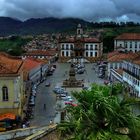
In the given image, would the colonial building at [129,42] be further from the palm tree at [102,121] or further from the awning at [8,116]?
the palm tree at [102,121]

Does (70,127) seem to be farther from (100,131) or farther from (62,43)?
(62,43)

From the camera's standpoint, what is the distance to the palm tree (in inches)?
482

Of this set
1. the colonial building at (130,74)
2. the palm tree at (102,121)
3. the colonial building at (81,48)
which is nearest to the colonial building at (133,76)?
the colonial building at (130,74)

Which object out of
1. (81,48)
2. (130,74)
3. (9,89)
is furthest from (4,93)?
(81,48)

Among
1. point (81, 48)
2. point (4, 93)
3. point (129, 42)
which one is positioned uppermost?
point (129, 42)

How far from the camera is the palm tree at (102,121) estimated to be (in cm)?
1223

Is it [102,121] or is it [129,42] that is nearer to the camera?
[102,121]

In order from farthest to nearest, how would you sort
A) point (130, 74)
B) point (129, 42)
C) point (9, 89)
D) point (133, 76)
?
point (129, 42) < point (130, 74) < point (133, 76) < point (9, 89)

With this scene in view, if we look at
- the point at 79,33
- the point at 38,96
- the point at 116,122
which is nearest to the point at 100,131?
the point at 116,122

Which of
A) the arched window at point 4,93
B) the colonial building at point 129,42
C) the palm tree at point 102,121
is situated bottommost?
the arched window at point 4,93

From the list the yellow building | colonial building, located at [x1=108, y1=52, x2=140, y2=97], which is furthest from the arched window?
colonial building, located at [x1=108, y1=52, x2=140, y2=97]

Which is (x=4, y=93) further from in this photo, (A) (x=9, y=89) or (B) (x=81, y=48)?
(B) (x=81, y=48)

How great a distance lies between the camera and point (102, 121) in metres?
12.6

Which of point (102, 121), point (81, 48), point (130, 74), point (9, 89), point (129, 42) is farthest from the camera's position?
point (129, 42)
